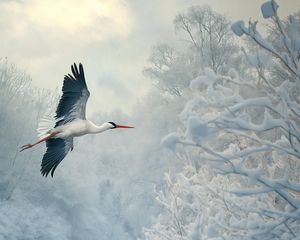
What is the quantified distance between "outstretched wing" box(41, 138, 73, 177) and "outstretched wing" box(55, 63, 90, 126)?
24.6 inches

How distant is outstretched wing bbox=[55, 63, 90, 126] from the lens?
5.31 m

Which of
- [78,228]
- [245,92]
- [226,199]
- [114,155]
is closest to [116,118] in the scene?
[114,155]

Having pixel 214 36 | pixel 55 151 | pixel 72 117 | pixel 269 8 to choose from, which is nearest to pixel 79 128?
pixel 72 117

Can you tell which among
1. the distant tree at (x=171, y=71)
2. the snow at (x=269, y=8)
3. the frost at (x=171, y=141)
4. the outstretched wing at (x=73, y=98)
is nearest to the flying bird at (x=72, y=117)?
the outstretched wing at (x=73, y=98)

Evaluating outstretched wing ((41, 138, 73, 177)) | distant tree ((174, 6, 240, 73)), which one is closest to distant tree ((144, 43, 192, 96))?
distant tree ((174, 6, 240, 73))

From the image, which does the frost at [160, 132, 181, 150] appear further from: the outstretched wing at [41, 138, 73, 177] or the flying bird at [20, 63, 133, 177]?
the outstretched wing at [41, 138, 73, 177]

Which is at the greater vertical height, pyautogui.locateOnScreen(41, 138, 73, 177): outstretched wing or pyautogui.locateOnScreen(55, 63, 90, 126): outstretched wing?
pyautogui.locateOnScreen(55, 63, 90, 126): outstretched wing

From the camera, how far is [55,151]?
6.13 metres

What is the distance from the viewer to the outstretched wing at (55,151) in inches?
232

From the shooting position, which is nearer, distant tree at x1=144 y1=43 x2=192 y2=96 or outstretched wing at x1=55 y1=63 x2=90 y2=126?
outstretched wing at x1=55 y1=63 x2=90 y2=126

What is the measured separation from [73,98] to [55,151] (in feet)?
4.12

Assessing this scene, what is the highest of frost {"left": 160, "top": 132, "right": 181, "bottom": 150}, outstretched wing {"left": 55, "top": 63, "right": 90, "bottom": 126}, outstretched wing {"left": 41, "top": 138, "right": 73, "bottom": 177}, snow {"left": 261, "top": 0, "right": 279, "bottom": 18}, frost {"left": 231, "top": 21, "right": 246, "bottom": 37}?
outstretched wing {"left": 55, "top": 63, "right": 90, "bottom": 126}

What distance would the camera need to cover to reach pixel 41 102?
1847 cm

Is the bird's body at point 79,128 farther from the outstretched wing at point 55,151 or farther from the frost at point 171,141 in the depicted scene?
the frost at point 171,141
